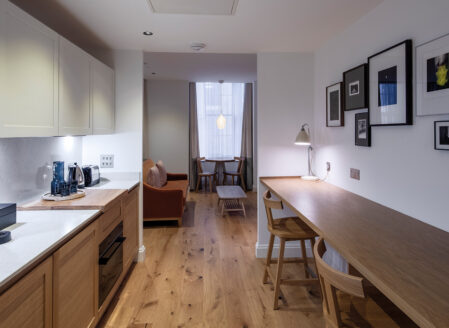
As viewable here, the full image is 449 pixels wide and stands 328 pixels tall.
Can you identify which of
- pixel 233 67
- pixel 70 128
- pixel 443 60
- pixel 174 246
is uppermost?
pixel 233 67

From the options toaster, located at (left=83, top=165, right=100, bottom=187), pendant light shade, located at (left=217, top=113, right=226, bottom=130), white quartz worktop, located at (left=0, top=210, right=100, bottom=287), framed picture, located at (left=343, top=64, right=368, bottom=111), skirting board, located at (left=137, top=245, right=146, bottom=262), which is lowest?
skirting board, located at (left=137, top=245, right=146, bottom=262)

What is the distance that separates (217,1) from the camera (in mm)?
2074

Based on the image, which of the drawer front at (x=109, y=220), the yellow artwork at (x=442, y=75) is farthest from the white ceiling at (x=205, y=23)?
the drawer front at (x=109, y=220)

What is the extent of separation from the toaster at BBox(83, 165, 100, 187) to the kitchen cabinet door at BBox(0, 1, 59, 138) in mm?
833

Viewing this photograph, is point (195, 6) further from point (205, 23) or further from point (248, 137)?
point (248, 137)

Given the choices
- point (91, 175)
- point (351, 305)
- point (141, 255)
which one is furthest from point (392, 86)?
point (141, 255)

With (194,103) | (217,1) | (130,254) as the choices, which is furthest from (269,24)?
(194,103)

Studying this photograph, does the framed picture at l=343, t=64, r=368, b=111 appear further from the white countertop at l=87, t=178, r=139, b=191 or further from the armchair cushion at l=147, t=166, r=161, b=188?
the armchair cushion at l=147, t=166, r=161, b=188

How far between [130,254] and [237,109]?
216 inches

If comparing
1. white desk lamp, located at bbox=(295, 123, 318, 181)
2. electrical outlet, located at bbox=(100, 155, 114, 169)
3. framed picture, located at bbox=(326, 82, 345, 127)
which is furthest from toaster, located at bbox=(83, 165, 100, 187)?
framed picture, located at bbox=(326, 82, 345, 127)

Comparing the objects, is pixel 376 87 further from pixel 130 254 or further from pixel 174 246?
pixel 174 246

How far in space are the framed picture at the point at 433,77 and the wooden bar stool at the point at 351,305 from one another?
984mm

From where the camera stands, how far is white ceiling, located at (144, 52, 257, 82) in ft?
16.1

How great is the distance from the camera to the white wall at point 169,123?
714 centimetres
